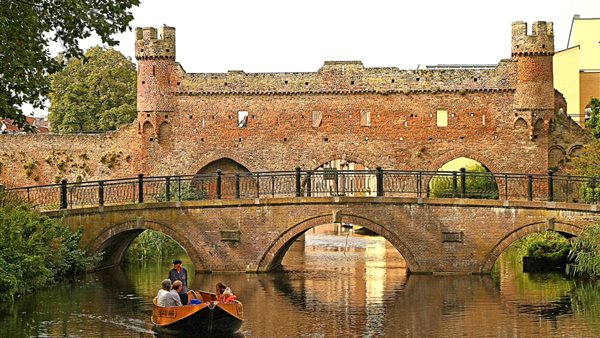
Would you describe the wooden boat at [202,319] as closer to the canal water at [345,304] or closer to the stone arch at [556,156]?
the canal water at [345,304]

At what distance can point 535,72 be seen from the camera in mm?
46281

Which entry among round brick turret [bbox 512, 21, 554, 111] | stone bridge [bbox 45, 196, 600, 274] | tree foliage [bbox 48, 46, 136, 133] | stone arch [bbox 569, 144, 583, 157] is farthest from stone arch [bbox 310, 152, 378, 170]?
tree foliage [bbox 48, 46, 136, 133]

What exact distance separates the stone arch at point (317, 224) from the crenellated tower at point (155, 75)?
1645cm

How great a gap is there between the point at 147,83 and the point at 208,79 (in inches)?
106

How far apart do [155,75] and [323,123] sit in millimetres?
7666

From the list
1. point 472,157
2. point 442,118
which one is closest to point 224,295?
point 472,157

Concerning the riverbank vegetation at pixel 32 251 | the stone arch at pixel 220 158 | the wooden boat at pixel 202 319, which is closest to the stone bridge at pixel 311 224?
the riverbank vegetation at pixel 32 251

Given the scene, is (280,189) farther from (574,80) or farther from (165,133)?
(574,80)

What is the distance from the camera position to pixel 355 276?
3275 centimetres

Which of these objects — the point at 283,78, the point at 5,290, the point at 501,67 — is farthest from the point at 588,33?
the point at 5,290

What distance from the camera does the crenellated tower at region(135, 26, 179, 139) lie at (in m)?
47.5

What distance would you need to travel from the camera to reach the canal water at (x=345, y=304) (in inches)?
892

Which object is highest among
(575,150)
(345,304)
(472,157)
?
(575,150)

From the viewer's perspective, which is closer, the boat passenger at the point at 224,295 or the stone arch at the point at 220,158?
the boat passenger at the point at 224,295
